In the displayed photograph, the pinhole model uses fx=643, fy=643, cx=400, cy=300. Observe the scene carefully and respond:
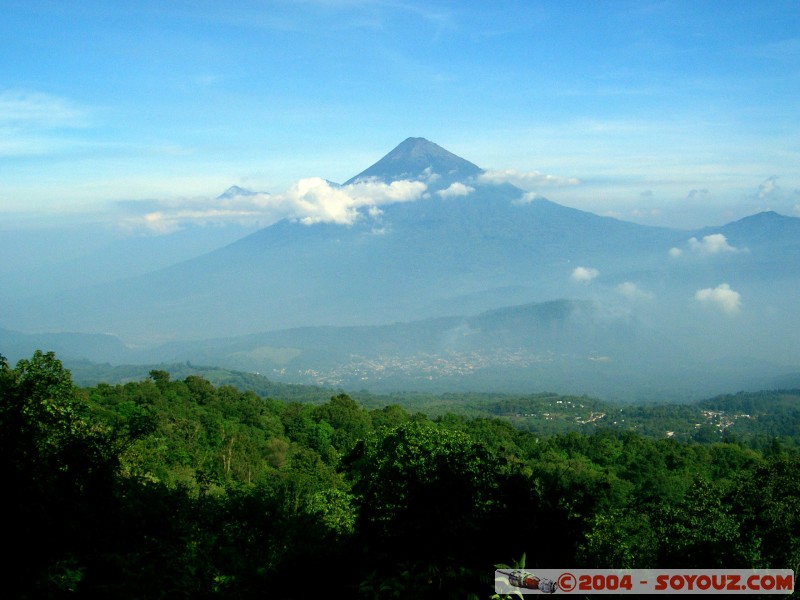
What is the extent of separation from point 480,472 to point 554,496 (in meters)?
3.42

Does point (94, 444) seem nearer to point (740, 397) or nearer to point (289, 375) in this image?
point (740, 397)

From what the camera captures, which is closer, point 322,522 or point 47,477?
point 47,477

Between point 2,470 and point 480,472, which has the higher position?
point 2,470

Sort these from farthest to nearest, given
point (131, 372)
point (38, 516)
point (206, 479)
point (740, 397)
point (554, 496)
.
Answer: point (131, 372), point (740, 397), point (206, 479), point (554, 496), point (38, 516)

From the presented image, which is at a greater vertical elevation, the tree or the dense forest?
the tree

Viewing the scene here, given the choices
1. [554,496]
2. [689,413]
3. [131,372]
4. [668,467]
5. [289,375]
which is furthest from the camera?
[289,375]

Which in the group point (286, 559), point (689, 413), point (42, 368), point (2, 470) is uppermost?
point (42, 368)

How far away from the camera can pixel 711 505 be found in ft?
49.3

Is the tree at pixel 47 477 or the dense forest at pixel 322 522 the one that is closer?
the tree at pixel 47 477

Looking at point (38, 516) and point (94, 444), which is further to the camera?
point (94, 444)

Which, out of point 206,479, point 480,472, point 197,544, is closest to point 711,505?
point 480,472

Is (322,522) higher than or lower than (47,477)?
lower

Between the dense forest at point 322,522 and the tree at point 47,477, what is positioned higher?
the tree at point 47,477

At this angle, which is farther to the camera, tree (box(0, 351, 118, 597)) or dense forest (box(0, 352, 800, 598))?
dense forest (box(0, 352, 800, 598))
